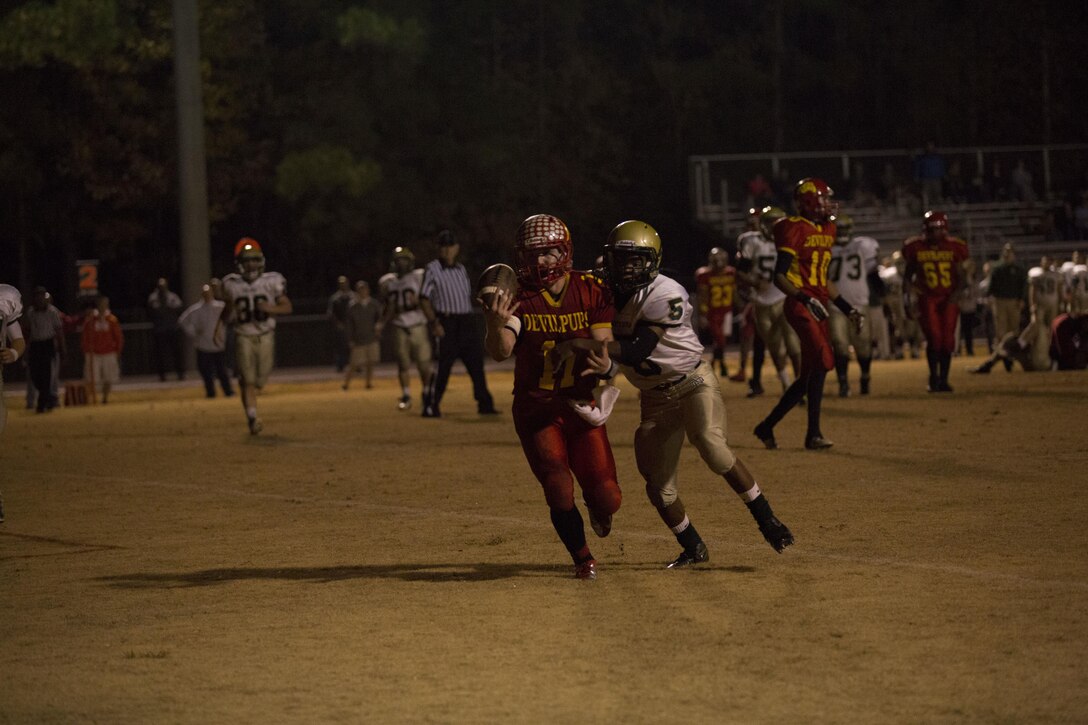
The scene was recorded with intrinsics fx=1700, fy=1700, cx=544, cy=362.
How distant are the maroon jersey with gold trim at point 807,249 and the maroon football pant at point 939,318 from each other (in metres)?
5.13

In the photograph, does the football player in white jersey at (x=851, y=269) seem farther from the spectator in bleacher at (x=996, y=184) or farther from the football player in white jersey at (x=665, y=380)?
the spectator in bleacher at (x=996, y=184)

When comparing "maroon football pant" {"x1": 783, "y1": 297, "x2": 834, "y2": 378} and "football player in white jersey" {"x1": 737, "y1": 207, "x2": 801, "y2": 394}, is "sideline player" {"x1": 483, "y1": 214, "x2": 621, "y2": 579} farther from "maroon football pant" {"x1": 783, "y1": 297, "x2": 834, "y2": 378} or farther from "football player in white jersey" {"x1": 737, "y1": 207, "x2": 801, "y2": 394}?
"football player in white jersey" {"x1": 737, "y1": 207, "x2": 801, "y2": 394}

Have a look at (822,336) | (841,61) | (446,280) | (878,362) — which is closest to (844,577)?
(822,336)

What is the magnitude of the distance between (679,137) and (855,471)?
1649 inches

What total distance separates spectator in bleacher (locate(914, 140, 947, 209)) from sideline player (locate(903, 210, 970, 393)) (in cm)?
2067

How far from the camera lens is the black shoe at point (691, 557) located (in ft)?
30.5

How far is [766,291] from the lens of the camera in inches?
779

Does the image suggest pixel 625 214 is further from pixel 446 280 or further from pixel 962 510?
pixel 962 510

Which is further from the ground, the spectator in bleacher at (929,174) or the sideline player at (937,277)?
the spectator in bleacher at (929,174)

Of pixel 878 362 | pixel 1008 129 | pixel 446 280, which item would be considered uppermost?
pixel 1008 129

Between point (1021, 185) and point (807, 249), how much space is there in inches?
1125

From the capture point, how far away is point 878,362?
30344 millimetres

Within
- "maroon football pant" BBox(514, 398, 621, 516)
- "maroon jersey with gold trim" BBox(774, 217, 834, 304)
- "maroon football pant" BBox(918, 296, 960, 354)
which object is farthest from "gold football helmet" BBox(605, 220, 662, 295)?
"maroon football pant" BBox(918, 296, 960, 354)

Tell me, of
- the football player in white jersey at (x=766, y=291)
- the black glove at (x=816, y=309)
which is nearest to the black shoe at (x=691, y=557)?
the black glove at (x=816, y=309)
